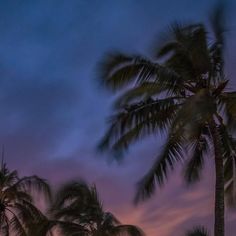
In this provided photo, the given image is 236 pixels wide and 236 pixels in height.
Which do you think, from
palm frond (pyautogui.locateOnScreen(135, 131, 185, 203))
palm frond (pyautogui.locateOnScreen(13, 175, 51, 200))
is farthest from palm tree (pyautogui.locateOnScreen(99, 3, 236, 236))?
palm frond (pyautogui.locateOnScreen(13, 175, 51, 200))

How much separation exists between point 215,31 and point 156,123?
4274 millimetres

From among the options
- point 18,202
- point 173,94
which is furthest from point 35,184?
point 173,94

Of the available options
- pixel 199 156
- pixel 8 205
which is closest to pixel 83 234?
pixel 8 205

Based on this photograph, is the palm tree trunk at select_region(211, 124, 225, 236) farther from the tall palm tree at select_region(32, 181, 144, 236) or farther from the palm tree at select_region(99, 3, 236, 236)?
the tall palm tree at select_region(32, 181, 144, 236)

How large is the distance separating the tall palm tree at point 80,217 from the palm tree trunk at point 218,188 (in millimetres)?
14279

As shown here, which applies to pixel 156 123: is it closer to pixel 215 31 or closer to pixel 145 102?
pixel 145 102

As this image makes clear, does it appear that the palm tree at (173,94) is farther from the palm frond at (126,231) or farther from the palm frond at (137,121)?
the palm frond at (126,231)

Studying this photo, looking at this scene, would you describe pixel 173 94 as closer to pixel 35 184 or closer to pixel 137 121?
pixel 137 121

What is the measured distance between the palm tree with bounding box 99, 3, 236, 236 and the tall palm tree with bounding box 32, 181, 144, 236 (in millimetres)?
12644

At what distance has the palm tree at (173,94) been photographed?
21.7m

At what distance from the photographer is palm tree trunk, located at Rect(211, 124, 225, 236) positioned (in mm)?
20438

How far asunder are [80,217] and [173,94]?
1515 cm

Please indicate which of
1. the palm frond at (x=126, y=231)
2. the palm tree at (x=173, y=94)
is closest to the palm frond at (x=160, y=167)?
the palm tree at (x=173, y=94)

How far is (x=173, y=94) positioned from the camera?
73.8 ft
